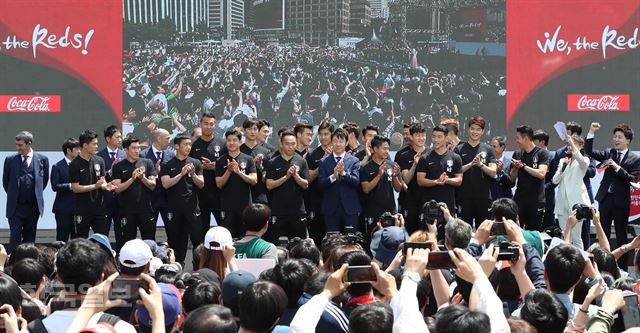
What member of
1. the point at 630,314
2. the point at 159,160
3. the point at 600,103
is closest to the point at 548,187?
the point at 600,103

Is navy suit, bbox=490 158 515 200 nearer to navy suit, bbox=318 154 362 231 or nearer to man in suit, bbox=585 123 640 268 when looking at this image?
man in suit, bbox=585 123 640 268

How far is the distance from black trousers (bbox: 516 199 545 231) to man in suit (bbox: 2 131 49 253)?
5490 mm

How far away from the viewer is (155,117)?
1223cm

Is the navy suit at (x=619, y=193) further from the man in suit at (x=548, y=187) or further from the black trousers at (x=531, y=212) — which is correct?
the black trousers at (x=531, y=212)

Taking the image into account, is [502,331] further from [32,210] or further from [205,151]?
[32,210]

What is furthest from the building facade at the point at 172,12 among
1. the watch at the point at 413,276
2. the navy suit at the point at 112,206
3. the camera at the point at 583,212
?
the watch at the point at 413,276

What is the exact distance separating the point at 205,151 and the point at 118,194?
107cm

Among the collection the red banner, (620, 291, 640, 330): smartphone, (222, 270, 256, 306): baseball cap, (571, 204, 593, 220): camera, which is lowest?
(620, 291, 640, 330): smartphone

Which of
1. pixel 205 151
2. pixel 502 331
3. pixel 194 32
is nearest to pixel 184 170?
pixel 205 151

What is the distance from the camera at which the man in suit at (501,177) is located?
35.7ft

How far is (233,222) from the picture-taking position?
33.5ft

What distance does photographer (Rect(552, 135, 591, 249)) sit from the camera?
34.5 ft

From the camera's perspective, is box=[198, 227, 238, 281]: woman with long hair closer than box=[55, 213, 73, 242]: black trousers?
Yes

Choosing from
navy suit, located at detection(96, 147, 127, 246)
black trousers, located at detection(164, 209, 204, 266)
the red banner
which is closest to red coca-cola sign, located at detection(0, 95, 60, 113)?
the red banner
